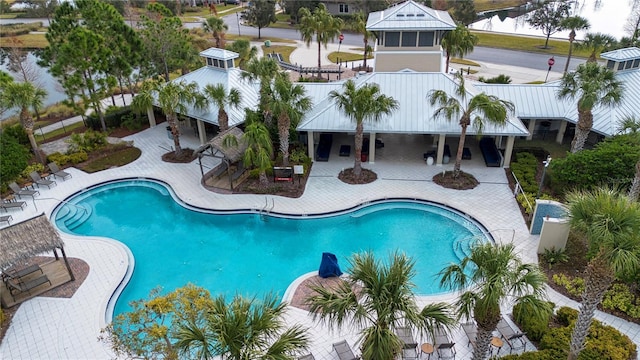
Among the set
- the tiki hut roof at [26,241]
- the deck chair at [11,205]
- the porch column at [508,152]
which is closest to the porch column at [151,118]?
the deck chair at [11,205]

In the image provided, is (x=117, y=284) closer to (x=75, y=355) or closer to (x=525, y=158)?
(x=75, y=355)

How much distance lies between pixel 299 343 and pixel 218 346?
2.12 m

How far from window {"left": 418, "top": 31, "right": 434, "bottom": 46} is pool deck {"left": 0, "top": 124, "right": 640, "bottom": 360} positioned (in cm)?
692

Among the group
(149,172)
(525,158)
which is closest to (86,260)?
(149,172)

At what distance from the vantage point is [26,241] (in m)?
17.6

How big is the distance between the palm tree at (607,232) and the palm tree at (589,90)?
14.7 metres

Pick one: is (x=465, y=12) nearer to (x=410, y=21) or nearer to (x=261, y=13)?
(x=261, y=13)

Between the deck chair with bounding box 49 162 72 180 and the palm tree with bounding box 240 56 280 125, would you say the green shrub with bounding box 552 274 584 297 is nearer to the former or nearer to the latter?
the palm tree with bounding box 240 56 280 125

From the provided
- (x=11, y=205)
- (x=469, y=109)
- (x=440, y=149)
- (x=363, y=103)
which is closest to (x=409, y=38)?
(x=440, y=149)

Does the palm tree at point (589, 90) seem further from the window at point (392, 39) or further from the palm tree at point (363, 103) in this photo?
the window at point (392, 39)

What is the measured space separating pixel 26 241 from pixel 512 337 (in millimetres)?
19750

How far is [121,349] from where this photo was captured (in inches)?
498

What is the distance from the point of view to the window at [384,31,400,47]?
3028 centimetres

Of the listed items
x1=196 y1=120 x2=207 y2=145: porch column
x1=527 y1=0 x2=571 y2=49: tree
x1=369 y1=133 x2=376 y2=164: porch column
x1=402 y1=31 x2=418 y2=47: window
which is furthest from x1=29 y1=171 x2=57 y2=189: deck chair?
Result: x1=527 y1=0 x2=571 y2=49: tree
